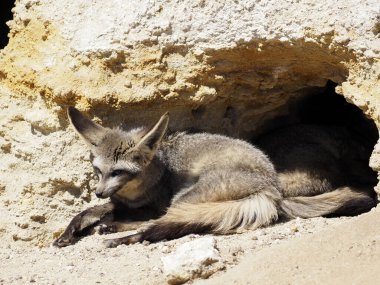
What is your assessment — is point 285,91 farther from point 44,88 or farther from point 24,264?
point 24,264

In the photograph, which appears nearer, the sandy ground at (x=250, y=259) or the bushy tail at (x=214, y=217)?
the sandy ground at (x=250, y=259)

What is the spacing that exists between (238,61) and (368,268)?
266 centimetres

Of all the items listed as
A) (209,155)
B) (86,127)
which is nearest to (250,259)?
(209,155)

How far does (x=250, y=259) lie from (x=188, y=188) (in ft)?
5.66

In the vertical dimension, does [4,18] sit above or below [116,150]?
above

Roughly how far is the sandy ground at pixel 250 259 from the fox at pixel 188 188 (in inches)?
6.0

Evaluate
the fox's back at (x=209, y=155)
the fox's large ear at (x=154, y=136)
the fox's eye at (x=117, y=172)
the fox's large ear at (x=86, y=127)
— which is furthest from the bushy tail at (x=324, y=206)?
the fox's large ear at (x=86, y=127)

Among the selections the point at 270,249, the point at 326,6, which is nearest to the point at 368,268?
the point at 270,249

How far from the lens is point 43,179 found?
635 cm

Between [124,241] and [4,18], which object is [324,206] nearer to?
[124,241]

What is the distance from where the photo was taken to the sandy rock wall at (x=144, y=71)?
570 cm

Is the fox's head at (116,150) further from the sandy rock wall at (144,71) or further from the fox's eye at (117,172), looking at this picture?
the sandy rock wall at (144,71)

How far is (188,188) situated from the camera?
605 centimetres

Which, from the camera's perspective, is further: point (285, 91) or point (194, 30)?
point (285, 91)
